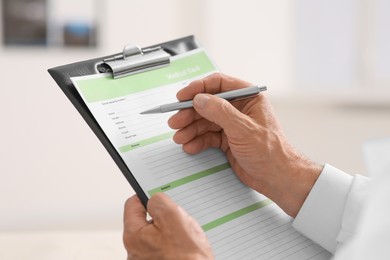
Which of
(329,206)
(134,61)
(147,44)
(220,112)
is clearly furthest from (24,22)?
(329,206)

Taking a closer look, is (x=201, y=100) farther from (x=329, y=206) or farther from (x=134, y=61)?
(x=329, y=206)

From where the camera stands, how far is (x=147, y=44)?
3.02 m

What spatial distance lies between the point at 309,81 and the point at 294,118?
0.26 metres

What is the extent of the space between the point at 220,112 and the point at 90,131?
6.82ft

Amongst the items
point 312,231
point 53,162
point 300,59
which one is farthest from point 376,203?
point 300,59

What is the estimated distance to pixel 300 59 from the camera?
3299 millimetres

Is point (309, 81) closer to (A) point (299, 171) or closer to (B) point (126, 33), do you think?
(B) point (126, 33)

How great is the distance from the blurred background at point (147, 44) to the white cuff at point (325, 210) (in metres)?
2.06

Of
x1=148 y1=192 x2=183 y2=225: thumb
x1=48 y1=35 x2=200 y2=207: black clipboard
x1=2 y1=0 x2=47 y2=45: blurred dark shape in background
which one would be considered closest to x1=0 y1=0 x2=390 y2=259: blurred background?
x1=2 y1=0 x2=47 y2=45: blurred dark shape in background

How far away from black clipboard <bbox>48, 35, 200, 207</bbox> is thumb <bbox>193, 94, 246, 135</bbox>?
0.11 m

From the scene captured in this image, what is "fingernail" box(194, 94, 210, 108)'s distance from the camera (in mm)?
964

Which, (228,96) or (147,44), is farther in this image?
(147,44)

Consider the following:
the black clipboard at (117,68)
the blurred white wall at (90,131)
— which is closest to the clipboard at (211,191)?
the black clipboard at (117,68)

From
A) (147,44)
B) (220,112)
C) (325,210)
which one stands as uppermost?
(220,112)
